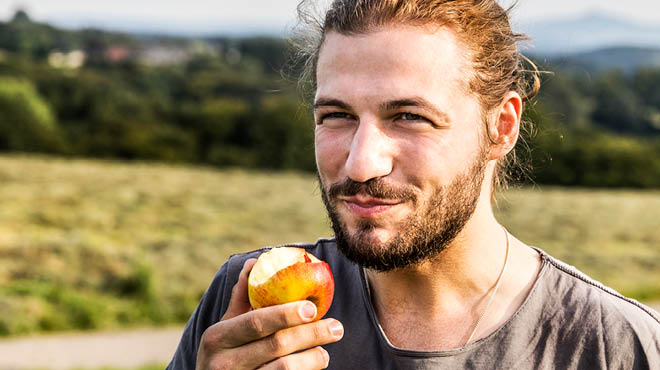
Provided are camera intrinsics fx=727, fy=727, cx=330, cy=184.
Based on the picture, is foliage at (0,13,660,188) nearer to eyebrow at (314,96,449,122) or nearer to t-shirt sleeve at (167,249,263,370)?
t-shirt sleeve at (167,249,263,370)

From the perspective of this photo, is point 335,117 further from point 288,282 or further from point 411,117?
point 288,282

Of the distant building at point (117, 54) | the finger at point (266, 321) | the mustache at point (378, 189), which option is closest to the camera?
the finger at point (266, 321)

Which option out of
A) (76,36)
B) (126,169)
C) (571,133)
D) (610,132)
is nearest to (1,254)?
(126,169)

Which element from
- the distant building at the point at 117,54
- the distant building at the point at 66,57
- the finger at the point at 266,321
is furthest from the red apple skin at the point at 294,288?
the distant building at the point at 117,54

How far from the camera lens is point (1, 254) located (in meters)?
12.1

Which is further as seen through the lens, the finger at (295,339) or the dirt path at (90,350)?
the dirt path at (90,350)

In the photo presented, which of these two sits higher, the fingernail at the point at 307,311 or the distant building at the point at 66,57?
the distant building at the point at 66,57

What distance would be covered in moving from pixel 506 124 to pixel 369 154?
62cm

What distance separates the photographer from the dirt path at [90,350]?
779 centimetres

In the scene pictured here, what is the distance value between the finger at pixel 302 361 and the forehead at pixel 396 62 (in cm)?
71

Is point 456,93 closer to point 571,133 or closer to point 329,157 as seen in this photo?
point 329,157

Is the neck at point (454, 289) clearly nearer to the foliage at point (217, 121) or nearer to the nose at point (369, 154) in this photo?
the nose at point (369, 154)

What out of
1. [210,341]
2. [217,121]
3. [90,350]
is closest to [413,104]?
[210,341]

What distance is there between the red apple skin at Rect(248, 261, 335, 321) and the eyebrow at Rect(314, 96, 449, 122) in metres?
0.45
